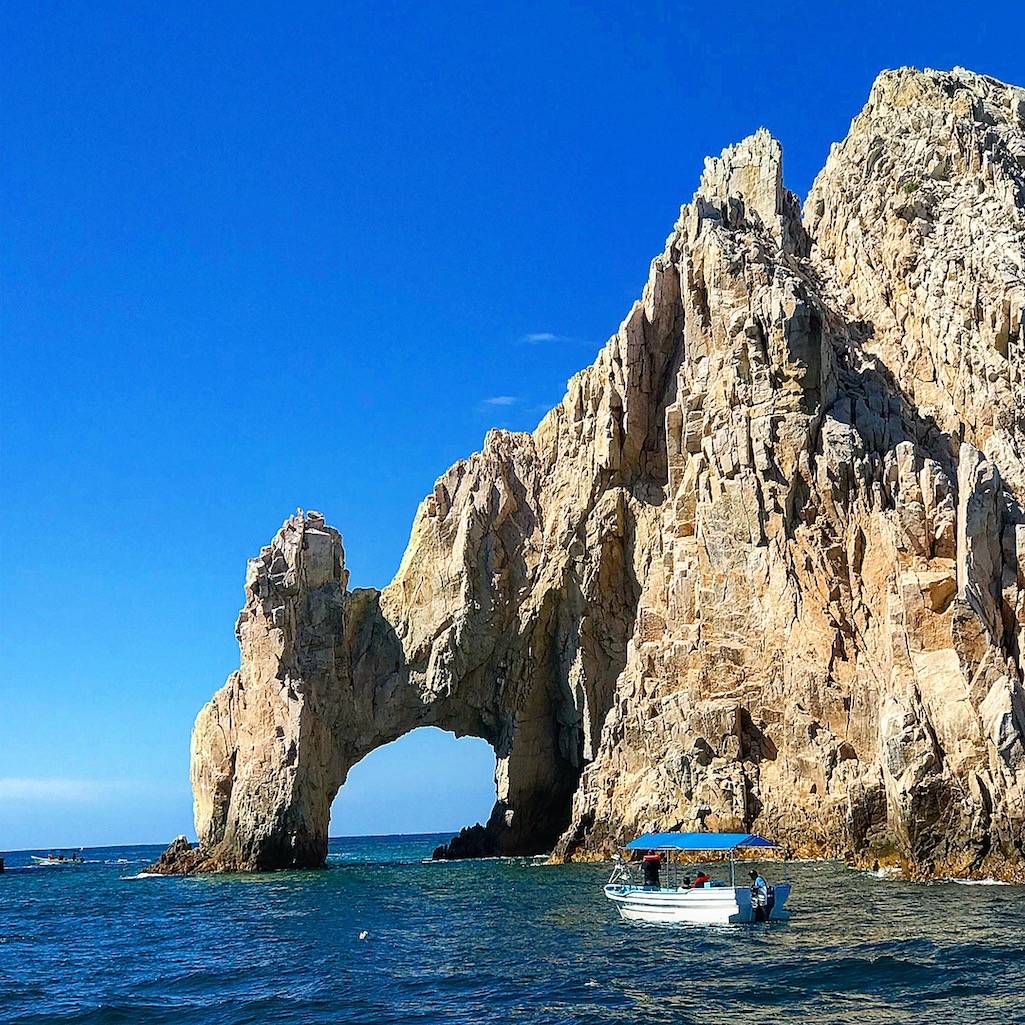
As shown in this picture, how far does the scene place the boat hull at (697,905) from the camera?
98.0ft

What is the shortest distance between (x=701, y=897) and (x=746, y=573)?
23.7 m

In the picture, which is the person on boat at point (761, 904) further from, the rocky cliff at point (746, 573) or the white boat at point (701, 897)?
the rocky cliff at point (746, 573)

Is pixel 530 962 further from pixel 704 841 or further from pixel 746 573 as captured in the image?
pixel 746 573

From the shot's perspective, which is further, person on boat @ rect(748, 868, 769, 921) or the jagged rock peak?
the jagged rock peak

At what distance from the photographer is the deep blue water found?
2097 cm

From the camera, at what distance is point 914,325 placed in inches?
2226

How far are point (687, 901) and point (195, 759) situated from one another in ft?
128

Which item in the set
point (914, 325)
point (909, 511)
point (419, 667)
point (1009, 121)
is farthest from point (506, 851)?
point (1009, 121)

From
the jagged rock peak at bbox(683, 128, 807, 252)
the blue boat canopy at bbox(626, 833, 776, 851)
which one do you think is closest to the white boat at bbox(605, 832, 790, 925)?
the blue boat canopy at bbox(626, 833, 776, 851)

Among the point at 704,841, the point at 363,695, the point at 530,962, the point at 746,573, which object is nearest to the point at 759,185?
the point at 746,573

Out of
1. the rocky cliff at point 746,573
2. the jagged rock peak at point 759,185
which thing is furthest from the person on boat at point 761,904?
the jagged rock peak at point 759,185

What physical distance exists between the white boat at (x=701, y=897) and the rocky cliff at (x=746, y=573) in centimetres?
919

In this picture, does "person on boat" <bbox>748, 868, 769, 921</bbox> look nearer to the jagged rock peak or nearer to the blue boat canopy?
the blue boat canopy

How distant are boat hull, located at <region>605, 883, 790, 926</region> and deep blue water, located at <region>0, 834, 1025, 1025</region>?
1.21 feet
